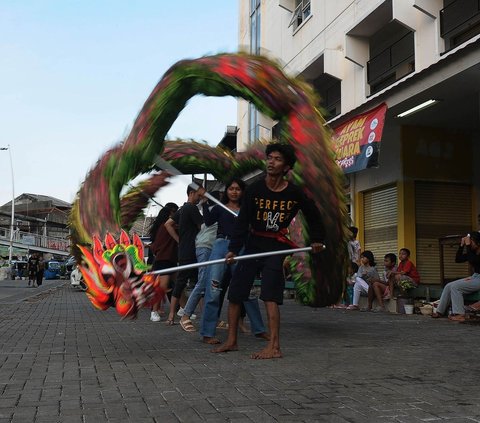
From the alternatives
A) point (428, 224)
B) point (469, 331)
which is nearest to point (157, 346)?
point (469, 331)

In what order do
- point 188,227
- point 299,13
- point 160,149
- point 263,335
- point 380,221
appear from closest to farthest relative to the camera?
point 263,335 < point 160,149 < point 188,227 < point 380,221 < point 299,13

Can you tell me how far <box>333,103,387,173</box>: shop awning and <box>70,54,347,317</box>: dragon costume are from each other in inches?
204

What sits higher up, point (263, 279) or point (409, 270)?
point (409, 270)

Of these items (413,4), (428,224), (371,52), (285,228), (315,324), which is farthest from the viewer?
(371,52)

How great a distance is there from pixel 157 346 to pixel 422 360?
260cm

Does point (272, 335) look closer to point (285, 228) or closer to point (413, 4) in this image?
point (285, 228)

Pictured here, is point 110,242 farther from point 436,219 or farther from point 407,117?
point 436,219

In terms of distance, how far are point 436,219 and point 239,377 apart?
11403 mm

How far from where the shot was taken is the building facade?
12016mm

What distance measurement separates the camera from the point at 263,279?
5.45 m

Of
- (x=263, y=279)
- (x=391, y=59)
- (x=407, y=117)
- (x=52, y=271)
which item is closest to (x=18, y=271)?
(x=52, y=271)

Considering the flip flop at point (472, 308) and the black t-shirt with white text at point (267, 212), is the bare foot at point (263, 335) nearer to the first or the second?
the black t-shirt with white text at point (267, 212)

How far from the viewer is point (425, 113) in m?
13.1

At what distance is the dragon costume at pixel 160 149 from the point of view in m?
5.41
